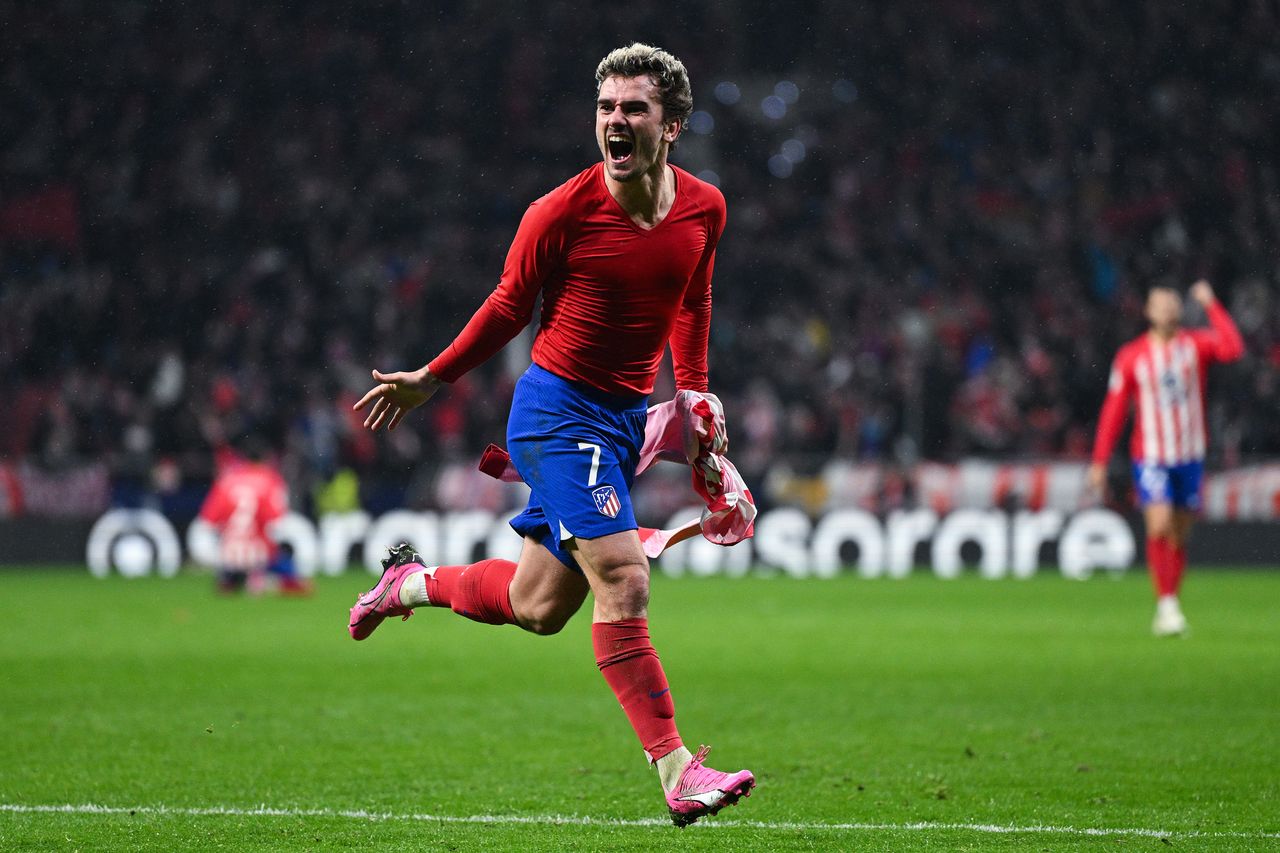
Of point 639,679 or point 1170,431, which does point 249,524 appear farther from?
point 639,679

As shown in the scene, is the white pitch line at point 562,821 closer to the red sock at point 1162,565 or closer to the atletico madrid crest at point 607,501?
the atletico madrid crest at point 607,501

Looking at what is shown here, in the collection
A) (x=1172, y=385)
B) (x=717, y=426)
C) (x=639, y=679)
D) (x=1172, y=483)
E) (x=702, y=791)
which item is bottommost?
(x=702, y=791)

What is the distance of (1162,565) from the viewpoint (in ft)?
36.1

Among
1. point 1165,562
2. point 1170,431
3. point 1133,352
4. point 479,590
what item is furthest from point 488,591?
point 1133,352

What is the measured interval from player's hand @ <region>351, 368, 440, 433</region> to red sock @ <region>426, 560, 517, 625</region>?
0.64 meters

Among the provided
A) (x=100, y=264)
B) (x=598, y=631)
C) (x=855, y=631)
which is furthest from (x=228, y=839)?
(x=100, y=264)

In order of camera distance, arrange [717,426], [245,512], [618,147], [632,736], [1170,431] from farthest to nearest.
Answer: [245,512]
[1170,431]
[632,736]
[717,426]
[618,147]

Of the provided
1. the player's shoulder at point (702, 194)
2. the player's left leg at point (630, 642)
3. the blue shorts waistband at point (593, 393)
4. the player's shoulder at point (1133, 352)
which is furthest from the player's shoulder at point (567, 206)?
the player's shoulder at point (1133, 352)

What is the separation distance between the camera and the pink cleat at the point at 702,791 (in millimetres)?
4254

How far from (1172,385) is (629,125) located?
7.54 meters

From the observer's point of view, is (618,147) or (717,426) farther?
(717,426)

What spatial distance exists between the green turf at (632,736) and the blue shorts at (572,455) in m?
0.90

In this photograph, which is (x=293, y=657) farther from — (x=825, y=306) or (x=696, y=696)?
(x=825, y=306)

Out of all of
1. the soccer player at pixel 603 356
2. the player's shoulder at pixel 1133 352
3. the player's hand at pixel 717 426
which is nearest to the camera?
the soccer player at pixel 603 356
